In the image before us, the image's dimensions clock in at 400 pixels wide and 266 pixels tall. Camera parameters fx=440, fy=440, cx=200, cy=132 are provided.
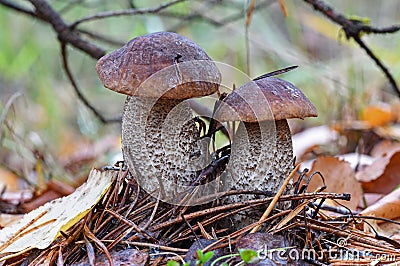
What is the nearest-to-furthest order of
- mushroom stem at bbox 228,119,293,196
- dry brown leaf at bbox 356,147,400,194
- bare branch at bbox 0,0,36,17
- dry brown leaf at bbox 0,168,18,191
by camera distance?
mushroom stem at bbox 228,119,293,196 < dry brown leaf at bbox 356,147,400,194 < bare branch at bbox 0,0,36,17 < dry brown leaf at bbox 0,168,18,191

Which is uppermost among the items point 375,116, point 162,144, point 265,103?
point 265,103

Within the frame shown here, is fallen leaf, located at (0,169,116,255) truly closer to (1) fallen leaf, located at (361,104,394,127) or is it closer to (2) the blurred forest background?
(2) the blurred forest background

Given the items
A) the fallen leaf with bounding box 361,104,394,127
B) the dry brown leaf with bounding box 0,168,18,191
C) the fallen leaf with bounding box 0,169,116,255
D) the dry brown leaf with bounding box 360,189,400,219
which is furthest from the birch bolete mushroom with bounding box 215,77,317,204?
the fallen leaf with bounding box 361,104,394,127

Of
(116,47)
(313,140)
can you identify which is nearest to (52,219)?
(313,140)

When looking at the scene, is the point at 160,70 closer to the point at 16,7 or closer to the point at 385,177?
the point at 385,177

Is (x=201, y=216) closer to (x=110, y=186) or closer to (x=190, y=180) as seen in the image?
(x=190, y=180)

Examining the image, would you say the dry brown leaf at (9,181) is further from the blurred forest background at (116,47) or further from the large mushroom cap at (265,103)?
the large mushroom cap at (265,103)

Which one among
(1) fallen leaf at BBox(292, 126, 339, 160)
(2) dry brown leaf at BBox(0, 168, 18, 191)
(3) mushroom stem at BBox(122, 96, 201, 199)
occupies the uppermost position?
(3) mushroom stem at BBox(122, 96, 201, 199)
